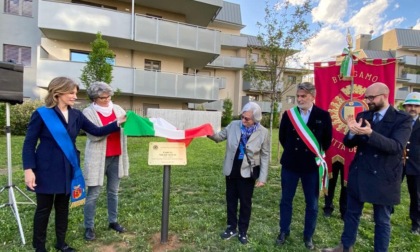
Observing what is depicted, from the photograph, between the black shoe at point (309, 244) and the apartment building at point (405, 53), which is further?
the apartment building at point (405, 53)

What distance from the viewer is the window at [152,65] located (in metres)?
18.8

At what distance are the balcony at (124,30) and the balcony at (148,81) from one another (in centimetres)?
169

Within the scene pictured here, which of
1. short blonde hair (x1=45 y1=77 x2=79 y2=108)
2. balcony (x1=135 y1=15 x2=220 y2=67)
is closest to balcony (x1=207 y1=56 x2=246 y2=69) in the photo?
balcony (x1=135 y1=15 x2=220 y2=67)

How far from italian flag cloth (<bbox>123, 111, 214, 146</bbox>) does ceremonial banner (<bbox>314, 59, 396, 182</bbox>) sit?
2500 millimetres

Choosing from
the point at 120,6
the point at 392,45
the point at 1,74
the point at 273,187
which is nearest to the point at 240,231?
the point at 273,187

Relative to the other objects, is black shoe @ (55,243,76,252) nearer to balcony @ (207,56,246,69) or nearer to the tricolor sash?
the tricolor sash

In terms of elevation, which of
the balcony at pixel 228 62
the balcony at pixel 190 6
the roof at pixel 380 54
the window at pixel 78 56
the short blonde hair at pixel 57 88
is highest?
the roof at pixel 380 54

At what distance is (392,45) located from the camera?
133 ft

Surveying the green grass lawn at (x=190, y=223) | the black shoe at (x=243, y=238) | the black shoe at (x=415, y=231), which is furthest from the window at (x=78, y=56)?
the black shoe at (x=415, y=231)

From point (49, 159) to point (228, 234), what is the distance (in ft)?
8.25

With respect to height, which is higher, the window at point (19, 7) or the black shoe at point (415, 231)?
the window at point (19, 7)

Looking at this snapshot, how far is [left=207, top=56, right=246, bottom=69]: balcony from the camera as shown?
31.6 meters

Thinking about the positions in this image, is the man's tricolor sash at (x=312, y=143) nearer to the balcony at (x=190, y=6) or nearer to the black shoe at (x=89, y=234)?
the black shoe at (x=89, y=234)

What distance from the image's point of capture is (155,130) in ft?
11.6
